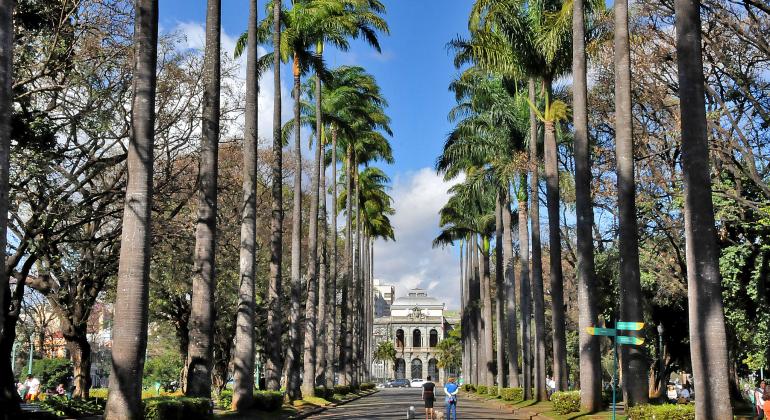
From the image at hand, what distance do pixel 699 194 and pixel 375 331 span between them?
138 meters

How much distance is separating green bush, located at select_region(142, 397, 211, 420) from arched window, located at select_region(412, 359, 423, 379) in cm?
13040

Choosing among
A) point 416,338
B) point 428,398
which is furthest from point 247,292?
point 416,338

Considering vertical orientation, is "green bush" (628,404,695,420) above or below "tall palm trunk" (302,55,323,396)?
below

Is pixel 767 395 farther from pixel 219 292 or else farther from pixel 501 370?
pixel 501 370

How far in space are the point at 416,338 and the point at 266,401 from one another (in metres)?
126

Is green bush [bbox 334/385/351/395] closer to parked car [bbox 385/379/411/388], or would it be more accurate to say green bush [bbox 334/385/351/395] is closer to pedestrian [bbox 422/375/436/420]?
pedestrian [bbox 422/375/436/420]

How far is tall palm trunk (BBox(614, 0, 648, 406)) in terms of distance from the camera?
18250 millimetres

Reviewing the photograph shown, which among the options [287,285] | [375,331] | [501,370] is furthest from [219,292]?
[375,331]

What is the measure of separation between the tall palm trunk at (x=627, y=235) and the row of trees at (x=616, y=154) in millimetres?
31

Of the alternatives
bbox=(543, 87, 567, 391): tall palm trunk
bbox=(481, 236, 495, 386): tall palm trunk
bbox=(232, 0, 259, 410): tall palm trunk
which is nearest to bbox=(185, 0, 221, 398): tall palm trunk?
bbox=(232, 0, 259, 410): tall palm trunk

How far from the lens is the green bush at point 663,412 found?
15157 millimetres

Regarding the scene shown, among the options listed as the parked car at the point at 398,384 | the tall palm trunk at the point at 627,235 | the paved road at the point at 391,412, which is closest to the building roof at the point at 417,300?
the parked car at the point at 398,384

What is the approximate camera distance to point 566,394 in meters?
23.3

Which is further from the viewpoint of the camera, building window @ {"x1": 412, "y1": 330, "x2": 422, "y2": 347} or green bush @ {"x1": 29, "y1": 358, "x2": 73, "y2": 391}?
building window @ {"x1": 412, "y1": 330, "x2": 422, "y2": 347}
